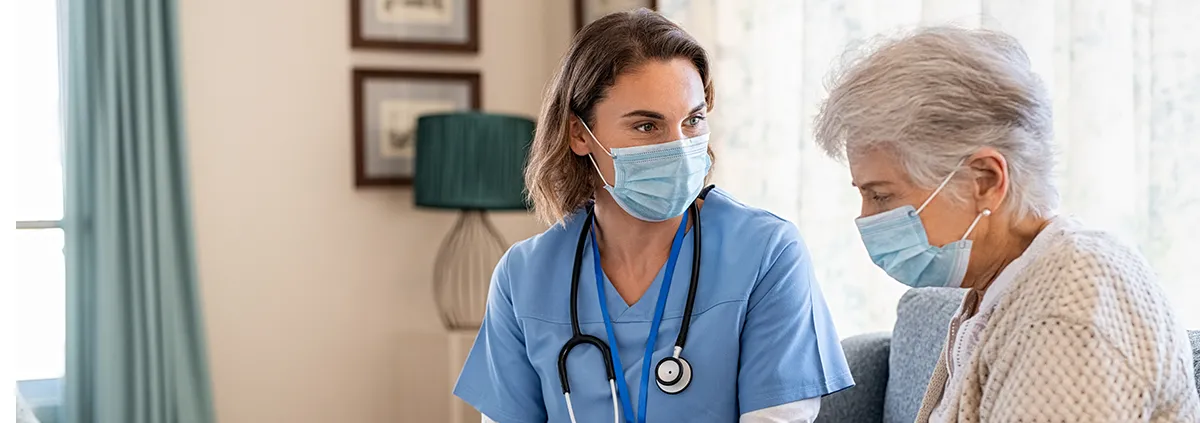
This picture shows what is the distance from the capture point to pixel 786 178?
2.78 metres

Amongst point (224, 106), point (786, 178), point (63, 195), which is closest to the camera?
point (786, 178)

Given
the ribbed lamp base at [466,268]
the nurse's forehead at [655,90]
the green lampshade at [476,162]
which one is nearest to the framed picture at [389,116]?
the ribbed lamp base at [466,268]

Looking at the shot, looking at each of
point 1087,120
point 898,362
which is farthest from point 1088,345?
point 898,362

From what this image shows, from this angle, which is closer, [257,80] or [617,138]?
[617,138]

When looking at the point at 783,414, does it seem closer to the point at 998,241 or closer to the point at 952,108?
the point at 998,241

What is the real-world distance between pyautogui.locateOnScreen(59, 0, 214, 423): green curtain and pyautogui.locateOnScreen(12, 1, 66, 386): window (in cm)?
6

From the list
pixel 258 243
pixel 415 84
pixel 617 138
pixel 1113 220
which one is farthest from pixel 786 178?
pixel 258 243

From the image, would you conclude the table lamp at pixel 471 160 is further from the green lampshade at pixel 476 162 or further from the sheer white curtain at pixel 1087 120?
the sheer white curtain at pixel 1087 120

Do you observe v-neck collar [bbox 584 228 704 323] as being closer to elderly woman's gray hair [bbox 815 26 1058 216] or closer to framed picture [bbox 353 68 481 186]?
elderly woman's gray hair [bbox 815 26 1058 216]

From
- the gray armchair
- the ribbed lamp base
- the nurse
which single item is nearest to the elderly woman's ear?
the nurse

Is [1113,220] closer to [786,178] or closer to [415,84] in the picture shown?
[786,178]

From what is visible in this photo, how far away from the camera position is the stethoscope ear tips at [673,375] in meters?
1.66

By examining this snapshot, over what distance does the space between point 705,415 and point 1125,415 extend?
806 millimetres

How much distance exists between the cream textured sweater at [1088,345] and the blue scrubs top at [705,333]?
2.02ft
